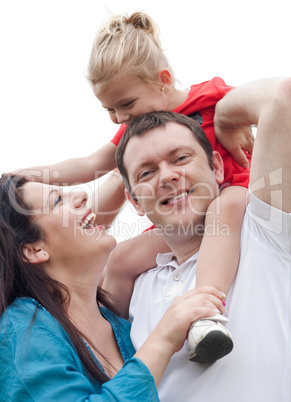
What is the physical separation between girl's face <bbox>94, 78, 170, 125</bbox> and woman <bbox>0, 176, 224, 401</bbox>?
1.71 ft

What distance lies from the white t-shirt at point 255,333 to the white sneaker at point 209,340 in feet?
0.32

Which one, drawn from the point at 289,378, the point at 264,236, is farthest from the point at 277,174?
the point at 289,378

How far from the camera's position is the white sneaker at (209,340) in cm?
150

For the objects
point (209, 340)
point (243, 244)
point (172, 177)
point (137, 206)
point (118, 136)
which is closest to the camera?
point (209, 340)

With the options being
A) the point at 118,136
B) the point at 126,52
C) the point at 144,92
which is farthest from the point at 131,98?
the point at 118,136

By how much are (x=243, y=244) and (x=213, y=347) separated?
1.61 ft

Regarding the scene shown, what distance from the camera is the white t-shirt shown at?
1593 millimetres

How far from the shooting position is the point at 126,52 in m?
2.45

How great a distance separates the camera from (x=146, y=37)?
8.44 ft

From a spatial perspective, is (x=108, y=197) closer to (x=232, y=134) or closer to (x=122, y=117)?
(x=122, y=117)

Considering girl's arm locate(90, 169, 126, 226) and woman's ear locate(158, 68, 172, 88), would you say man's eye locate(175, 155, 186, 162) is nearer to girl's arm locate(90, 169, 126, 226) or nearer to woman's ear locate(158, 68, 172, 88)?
woman's ear locate(158, 68, 172, 88)

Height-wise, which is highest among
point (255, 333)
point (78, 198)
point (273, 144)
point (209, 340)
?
point (273, 144)

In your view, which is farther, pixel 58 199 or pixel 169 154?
pixel 58 199

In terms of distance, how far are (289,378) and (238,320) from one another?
0.26m
